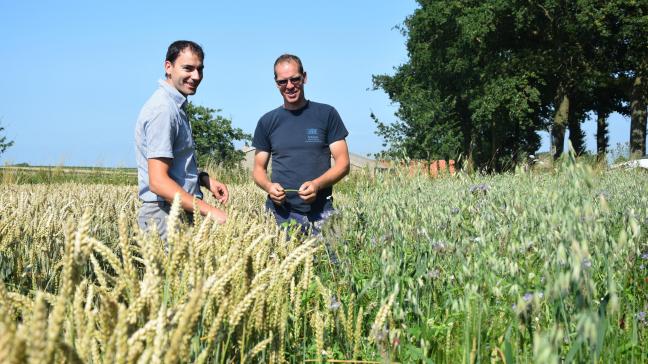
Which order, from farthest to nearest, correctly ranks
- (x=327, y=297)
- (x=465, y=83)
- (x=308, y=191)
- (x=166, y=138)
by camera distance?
1. (x=465, y=83)
2. (x=308, y=191)
3. (x=166, y=138)
4. (x=327, y=297)

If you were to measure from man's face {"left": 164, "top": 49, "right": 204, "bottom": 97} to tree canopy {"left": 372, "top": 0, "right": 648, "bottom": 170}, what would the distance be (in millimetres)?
21145

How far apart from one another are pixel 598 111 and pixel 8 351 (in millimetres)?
39332

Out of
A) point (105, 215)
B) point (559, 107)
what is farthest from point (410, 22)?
point (105, 215)

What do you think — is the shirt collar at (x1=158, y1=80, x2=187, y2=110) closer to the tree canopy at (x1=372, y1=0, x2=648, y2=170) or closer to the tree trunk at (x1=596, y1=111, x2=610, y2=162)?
the tree canopy at (x1=372, y1=0, x2=648, y2=170)

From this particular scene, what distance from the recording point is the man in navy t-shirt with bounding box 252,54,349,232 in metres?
4.41

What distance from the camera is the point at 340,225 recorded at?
355 centimetres

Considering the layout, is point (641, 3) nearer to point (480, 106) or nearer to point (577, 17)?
point (577, 17)

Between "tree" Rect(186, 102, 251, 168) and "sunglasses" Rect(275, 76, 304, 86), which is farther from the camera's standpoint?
"tree" Rect(186, 102, 251, 168)

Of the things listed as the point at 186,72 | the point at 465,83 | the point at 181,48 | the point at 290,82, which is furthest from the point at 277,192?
the point at 465,83

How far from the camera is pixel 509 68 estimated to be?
2934 centimetres

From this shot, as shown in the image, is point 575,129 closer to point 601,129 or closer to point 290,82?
point 601,129

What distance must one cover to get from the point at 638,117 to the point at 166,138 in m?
27.1

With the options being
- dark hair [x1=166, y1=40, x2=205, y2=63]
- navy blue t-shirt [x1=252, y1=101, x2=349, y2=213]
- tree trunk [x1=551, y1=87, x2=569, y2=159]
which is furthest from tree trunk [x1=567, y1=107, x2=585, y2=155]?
dark hair [x1=166, y1=40, x2=205, y2=63]

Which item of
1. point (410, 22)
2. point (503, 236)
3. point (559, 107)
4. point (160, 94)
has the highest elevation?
point (410, 22)
